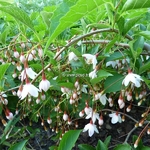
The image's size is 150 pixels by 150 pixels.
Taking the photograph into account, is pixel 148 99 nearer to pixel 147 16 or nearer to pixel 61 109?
pixel 147 16

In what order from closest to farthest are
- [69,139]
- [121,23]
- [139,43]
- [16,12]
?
1. [16,12]
2. [121,23]
3. [139,43]
4. [69,139]

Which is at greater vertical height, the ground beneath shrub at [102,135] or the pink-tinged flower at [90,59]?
the pink-tinged flower at [90,59]

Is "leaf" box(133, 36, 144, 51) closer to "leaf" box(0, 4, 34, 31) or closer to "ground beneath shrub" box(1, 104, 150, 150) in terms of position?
"leaf" box(0, 4, 34, 31)

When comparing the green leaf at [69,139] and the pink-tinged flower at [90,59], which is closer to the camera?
the pink-tinged flower at [90,59]

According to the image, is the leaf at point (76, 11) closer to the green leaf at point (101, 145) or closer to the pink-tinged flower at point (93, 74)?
the pink-tinged flower at point (93, 74)

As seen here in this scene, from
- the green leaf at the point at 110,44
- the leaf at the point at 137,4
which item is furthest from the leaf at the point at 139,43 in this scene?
the leaf at the point at 137,4

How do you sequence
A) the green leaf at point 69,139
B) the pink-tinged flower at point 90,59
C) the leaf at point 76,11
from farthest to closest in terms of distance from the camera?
the green leaf at point 69,139 < the pink-tinged flower at point 90,59 < the leaf at point 76,11

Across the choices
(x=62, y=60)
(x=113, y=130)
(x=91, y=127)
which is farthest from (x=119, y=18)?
(x=113, y=130)

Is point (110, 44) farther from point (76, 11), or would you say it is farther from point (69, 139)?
point (69, 139)

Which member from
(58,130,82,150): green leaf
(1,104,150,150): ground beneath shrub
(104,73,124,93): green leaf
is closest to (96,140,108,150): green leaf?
(58,130,82,150): green leaf

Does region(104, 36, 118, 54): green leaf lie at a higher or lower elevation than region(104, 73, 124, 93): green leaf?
higher

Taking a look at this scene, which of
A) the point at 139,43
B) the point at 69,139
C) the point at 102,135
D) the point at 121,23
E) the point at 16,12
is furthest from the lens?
the point at 102,135

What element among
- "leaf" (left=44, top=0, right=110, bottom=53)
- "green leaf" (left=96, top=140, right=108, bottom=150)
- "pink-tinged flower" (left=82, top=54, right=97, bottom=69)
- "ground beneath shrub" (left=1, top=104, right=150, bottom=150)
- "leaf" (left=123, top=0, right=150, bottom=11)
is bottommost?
"ground beneath shrub" (left=1, top=104, right=150, bottom=150)

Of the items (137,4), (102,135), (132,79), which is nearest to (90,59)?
(132,79)
